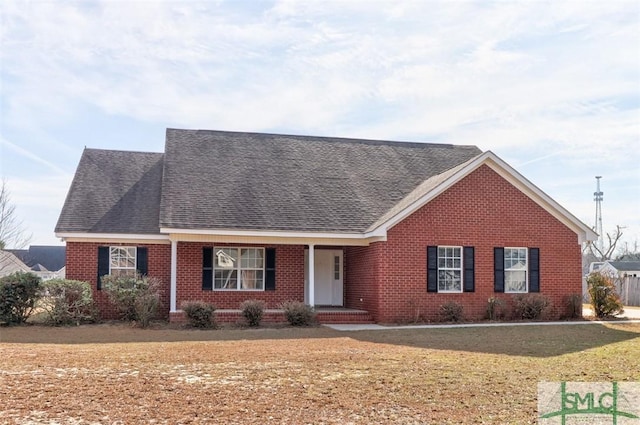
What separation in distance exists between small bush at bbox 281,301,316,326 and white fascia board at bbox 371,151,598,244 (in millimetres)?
3089

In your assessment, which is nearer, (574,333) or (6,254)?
(574,333)

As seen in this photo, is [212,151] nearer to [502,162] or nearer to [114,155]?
[114,155]

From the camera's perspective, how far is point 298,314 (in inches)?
732

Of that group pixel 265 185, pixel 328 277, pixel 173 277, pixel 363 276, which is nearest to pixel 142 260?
pixel 173 277

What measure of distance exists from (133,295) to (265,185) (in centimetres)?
585

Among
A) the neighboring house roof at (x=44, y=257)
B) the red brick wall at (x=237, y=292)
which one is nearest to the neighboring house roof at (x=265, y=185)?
the red brick wall at (x=237, y=292)

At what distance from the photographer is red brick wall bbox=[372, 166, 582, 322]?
19.7m

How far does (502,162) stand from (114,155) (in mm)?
14097

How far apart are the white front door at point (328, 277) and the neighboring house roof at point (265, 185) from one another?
2.19 meters

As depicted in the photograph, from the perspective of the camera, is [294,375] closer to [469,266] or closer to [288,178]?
[469,266]

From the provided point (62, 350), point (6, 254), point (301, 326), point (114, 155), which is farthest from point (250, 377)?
point (6, 254)

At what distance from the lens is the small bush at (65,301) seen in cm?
1834

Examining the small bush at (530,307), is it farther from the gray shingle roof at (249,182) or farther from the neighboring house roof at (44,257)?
the neighboring house roof at (44,257)

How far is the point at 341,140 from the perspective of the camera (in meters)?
26.5
